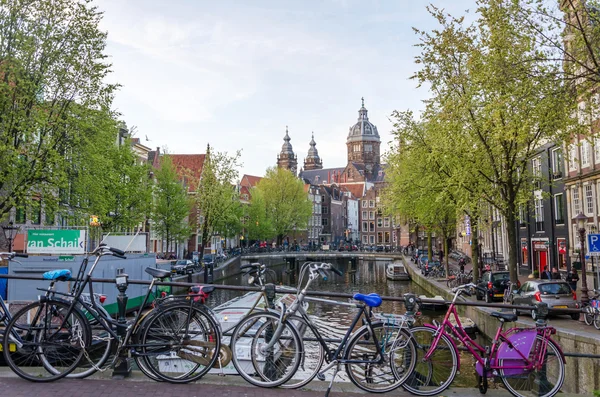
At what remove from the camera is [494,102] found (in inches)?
661

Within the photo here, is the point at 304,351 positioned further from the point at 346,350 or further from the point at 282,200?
the point at 282,200

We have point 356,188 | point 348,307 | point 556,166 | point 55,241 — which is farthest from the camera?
point 356,188

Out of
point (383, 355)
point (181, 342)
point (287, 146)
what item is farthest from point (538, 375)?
point (287, 146)

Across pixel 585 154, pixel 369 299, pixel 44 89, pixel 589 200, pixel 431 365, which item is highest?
pixel 44 89

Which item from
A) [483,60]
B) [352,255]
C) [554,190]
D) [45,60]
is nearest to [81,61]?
[45,60]

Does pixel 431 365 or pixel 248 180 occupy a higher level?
pixel 248 180

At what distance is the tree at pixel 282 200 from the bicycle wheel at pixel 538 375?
75140 mm

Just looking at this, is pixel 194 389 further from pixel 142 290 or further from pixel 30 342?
pixel 142 290

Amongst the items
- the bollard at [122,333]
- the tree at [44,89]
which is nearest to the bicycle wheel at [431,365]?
A: the bollard at [122,333]

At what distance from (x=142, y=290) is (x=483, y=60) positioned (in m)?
18.2

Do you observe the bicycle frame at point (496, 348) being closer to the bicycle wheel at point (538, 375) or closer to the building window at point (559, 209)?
the bicycle wheel at point (538, 375)

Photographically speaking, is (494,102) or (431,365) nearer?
(431,365)

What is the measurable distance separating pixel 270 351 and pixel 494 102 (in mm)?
13721

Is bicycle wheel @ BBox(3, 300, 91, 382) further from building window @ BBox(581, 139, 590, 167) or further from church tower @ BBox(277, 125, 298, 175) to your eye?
church tower @ BBox(277, 125, 298, 175)
